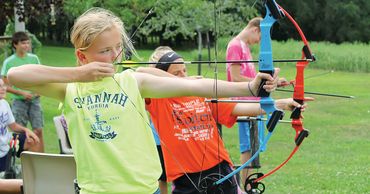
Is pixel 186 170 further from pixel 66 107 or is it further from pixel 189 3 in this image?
pixel 189 3

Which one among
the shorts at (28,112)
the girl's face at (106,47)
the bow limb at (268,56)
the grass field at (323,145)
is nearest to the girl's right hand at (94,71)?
the girl's face at (106,47)

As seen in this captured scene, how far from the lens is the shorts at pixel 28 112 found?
8.15 metres

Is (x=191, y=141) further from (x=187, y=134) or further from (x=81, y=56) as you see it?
(x=81, y=56)

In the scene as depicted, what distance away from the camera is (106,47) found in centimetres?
267

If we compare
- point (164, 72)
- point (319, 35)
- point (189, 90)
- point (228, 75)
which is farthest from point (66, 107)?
point (319, 35)

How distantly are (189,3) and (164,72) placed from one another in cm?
797

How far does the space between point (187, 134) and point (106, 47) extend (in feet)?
4.37

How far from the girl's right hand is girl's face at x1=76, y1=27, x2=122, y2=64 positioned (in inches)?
2.7

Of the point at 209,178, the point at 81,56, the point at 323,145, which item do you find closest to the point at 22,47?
the point at 323,145

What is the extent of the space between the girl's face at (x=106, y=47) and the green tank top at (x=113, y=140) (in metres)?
0.08

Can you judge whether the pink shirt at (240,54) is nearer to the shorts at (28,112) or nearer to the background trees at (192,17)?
the background trees at (192,17)

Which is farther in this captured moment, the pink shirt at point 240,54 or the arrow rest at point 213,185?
the pink shirt at point 240,54

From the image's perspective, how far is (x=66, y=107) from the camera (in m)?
2.75

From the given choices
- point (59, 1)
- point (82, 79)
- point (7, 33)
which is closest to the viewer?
point (82, 79)
